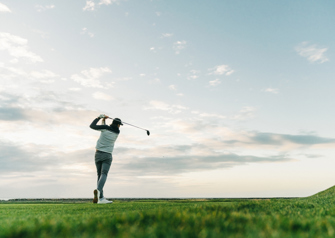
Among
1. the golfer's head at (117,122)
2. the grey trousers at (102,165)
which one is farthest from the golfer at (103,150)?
the golfer's head at (117,122)

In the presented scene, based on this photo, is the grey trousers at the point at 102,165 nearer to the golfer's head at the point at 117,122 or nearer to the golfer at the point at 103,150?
the golfer at the point at 103,150

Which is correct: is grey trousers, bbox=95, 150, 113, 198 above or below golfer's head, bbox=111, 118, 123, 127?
below

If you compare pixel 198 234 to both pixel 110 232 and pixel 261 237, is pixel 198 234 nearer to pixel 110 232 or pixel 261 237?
pixel 261 237

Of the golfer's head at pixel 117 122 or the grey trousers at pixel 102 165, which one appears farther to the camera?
the golfer's head at pixel 117 122

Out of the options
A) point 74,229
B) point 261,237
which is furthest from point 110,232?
point 261,237

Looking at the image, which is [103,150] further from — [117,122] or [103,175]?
[117,122]

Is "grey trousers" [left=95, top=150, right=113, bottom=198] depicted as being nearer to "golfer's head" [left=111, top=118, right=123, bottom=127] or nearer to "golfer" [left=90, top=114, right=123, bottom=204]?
"golfer" [left=90, top=114, right=123, bottom=204]

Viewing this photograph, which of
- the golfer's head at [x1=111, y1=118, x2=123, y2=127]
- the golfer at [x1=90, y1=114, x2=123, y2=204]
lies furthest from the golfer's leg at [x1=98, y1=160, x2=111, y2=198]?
the golfer's head at [x1=111, y1=118, x2=123, y2=127]

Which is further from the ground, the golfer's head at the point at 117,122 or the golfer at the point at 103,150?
the golfer's head at the point at 117,122

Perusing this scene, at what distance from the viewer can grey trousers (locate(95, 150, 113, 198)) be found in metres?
10.3

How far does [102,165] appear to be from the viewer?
10461 mm

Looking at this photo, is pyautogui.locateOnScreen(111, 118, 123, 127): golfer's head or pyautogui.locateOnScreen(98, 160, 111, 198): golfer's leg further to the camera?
pyautogui.locateOnScreen(111, 118, 123, 127): golfer's head

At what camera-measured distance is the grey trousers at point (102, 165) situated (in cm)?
1027

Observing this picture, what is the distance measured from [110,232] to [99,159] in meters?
8.08
